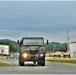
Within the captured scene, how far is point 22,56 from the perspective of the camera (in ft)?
112

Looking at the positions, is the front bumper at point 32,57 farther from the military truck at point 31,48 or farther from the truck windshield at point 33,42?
the truck windshield at point 33,42

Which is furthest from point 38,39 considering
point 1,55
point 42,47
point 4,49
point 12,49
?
point 12,49

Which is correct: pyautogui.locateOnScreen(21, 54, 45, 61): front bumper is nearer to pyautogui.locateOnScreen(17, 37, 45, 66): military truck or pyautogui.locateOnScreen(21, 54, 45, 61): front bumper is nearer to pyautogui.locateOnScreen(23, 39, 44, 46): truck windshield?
pyautogui.locateOnScreen(17, 37, 45, 66): military truck

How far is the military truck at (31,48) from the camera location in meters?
33.8

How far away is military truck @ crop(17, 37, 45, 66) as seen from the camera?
111 feet

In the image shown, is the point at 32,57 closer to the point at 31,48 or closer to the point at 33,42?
the point at 31,48

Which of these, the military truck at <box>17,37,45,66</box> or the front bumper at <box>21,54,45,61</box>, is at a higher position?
the military truck at <box>17,37,45,66</box>

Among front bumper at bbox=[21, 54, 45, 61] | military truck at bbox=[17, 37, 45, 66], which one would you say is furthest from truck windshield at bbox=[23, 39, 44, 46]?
front bumper at bbox=[21, 54, 45, 61]

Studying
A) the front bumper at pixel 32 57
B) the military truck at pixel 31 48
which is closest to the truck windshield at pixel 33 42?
the military truck at pixel 31 48

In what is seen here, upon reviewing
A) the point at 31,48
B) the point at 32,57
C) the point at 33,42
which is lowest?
the point at 32,57

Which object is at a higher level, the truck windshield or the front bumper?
the truck windshield

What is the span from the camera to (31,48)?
3381cm

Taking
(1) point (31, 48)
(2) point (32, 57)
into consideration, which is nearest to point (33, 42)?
(1) point (31, 48)

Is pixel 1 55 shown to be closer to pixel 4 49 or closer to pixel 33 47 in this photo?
pixel 4 49
